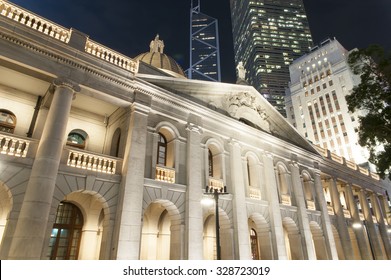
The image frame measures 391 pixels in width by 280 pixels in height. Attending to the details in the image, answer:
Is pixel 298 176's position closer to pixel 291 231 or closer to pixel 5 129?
pixel 291 231

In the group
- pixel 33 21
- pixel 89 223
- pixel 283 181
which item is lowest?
pixel 89 223

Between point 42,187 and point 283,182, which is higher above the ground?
point 283,182

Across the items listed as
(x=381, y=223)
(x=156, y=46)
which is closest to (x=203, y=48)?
(x=156, y=46)

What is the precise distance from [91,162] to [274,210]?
42.5 feet

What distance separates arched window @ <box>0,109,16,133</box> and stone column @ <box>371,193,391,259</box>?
37785mm

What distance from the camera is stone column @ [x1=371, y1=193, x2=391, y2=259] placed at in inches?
1192

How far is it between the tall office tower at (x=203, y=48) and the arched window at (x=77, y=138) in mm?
79325

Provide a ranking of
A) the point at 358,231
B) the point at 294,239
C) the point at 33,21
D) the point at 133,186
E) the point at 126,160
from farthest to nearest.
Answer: the point at 358,231, the point at 294,239, the point at 126,160, the point at 33,21, the point at 133,186

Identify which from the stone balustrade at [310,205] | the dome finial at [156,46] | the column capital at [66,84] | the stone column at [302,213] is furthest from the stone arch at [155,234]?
the dome finial at [156,46]

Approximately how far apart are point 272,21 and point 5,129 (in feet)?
537

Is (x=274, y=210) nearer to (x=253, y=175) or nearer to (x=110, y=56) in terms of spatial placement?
(x=253, y=175)

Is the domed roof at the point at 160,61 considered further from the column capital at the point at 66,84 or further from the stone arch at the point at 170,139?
the column capital at the point at 66,84

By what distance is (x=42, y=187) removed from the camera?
10.1 meters
